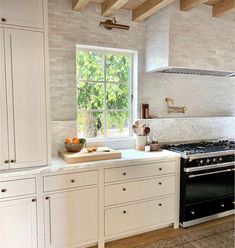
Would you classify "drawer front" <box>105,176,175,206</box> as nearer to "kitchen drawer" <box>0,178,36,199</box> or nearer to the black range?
the black range

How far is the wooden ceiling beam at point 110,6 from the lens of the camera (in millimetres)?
2460

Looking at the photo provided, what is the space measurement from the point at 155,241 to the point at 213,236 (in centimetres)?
63

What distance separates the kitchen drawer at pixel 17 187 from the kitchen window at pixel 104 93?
3.36 ft

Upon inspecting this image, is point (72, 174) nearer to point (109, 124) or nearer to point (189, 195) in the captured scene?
point (109, 124)

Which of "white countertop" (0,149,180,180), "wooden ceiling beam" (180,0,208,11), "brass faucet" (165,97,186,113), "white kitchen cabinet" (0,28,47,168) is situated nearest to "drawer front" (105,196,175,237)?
"white countertop" (0,149,180,180)

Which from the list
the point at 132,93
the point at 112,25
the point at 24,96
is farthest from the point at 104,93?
the point at 24,96

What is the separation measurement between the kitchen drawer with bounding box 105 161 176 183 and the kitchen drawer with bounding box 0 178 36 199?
67cm

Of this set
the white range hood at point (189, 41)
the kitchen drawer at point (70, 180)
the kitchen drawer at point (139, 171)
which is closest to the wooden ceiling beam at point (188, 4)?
the white range hood at point (189, 41)

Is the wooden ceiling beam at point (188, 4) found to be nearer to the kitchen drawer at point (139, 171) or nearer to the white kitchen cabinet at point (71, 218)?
the kitchen drawer at point (139, 171)

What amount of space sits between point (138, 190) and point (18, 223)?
1.13 metres

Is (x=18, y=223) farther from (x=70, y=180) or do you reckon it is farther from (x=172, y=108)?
(x=172, y=108)

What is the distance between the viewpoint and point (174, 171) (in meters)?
2.65

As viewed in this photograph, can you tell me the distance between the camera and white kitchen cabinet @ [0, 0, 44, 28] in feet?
6.23

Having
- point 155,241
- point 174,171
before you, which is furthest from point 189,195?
point 155,241
